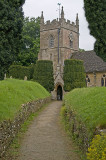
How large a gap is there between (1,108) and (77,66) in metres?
26.3

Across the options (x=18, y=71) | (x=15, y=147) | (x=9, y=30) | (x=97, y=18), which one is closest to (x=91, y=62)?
(x=18, y=71)

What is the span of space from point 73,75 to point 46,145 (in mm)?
26032

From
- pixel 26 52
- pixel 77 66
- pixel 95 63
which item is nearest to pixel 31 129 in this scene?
pixel 77 66

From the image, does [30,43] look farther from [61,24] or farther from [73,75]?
[73,75]

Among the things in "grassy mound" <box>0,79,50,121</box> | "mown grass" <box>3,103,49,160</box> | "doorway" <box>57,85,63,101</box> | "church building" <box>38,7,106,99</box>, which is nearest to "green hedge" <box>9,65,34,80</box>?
"church building" <box>38,7,106,99</box>

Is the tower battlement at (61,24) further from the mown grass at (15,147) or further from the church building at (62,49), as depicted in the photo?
the mown grass at (15,147)

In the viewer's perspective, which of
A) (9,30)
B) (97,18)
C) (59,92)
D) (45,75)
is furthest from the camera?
(59,92)

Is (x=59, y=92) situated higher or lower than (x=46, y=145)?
higher

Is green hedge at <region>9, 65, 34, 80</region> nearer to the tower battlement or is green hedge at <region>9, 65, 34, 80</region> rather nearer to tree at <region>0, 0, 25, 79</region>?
Result: the tower battlement

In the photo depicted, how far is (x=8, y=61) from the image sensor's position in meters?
15.6

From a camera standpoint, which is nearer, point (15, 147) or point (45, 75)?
point (15, 147)

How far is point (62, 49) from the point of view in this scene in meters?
44.8

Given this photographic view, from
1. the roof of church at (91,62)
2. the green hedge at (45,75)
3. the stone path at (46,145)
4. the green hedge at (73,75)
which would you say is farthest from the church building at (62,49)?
the stone path at (46,145)

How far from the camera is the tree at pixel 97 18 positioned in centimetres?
1112
